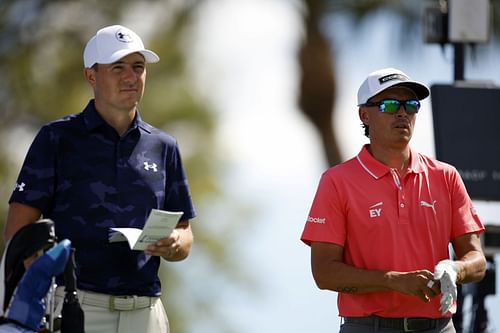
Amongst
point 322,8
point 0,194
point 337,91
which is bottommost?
point 0,194

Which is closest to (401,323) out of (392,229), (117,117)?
(392,229)

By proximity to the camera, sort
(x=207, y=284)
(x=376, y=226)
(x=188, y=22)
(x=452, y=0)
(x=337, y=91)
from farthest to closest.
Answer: (x=207, y=284), (x=188, y=22), (x=337, y=91), (x=452, y=0), (x=376, y=226)

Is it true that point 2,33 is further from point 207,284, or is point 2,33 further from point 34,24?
point 207,284

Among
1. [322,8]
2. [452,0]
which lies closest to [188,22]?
[322,8]

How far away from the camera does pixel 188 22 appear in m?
17.5

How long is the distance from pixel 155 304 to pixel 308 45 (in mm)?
9974

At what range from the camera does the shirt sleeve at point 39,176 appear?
6.01 m

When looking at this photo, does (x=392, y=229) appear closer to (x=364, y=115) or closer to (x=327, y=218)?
(x=327, y=218)

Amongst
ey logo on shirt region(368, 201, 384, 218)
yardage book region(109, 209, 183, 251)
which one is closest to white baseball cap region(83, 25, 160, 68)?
yardage book region(109, 209, 183, 251)

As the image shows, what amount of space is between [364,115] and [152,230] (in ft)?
3.98

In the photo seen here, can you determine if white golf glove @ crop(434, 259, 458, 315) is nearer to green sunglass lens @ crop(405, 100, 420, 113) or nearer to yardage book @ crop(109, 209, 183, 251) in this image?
green sunglass lens @ crop(405, 100, 420, 113)

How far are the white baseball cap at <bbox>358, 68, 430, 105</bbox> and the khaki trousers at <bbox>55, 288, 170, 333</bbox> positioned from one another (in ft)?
4.40

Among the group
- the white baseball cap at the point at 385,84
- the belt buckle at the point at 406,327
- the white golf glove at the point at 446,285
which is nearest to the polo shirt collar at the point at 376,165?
the white baseball cap at the point at 385,84

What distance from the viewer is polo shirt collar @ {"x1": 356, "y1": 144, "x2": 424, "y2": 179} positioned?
613cm
